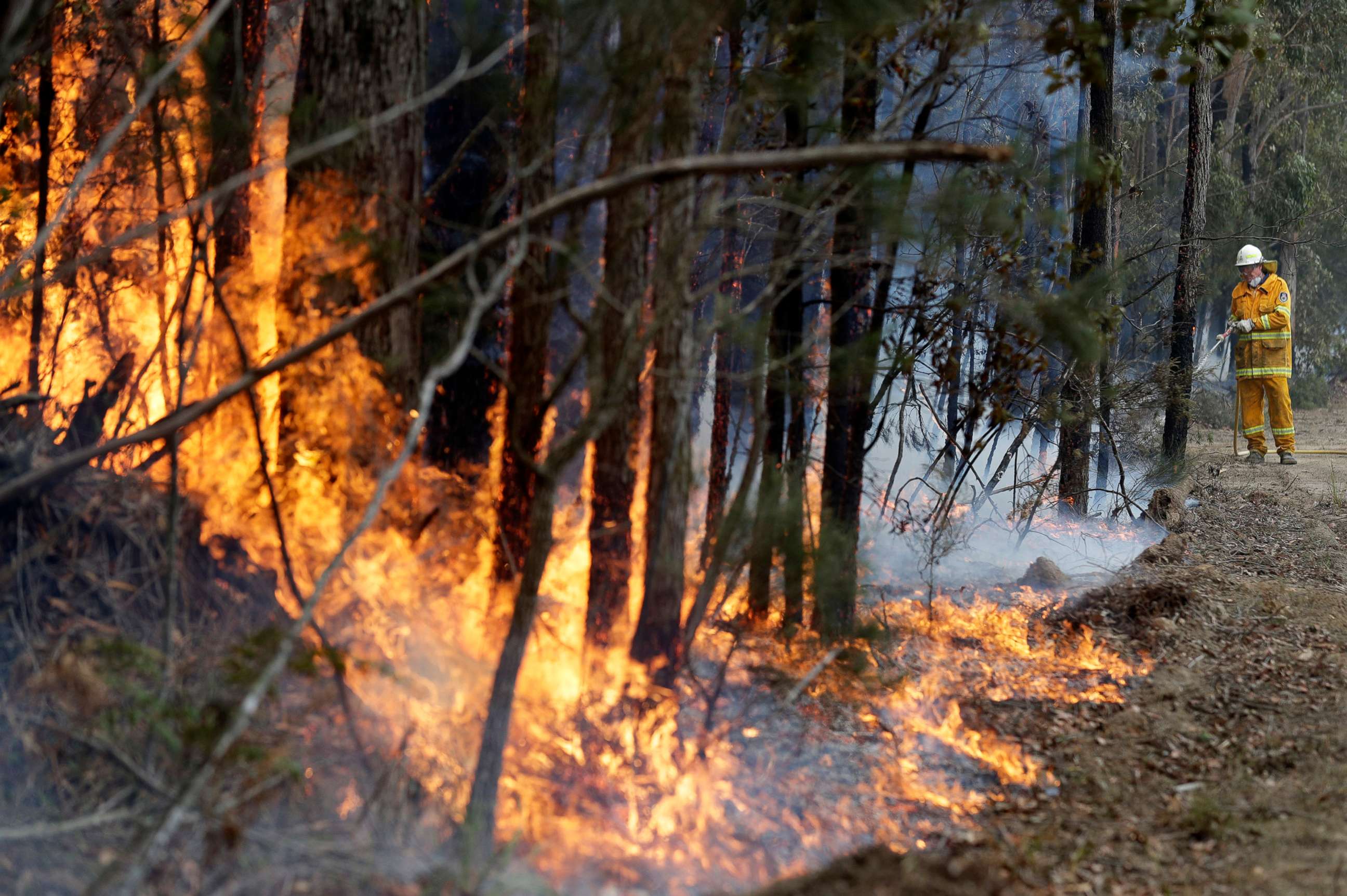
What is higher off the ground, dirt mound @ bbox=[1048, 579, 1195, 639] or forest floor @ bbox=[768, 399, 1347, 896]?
dirt mound @ bbox=[1048, 579, 1195, 639]

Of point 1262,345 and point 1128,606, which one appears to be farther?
point 1262,345

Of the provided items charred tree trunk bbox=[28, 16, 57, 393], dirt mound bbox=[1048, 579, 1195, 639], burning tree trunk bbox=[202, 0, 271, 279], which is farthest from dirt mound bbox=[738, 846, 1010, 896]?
charred tree trunk bbox=[28, 16, 57, 393]

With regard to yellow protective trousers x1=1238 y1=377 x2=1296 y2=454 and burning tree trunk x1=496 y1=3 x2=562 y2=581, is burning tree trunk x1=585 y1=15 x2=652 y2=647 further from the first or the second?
yellow protective trousers x1=1238 y1=377 x2=1296 y2=454

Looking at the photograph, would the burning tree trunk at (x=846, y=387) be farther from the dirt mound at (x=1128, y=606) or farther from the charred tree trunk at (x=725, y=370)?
the dirt mound at (x=1128, y=606)

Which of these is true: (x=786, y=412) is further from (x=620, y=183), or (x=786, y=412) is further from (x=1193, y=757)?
(x=620, y=183)

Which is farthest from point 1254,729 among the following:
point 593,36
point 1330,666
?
point 593,36

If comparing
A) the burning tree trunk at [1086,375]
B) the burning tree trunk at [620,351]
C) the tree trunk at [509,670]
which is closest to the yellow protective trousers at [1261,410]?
the burning tree trunk at [1086,375]

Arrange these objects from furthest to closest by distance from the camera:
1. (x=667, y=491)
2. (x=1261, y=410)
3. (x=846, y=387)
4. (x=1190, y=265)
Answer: (x=1261, y=410)
(x=1190, y=265)
(x=846, y=387)
(x=667, y=491)

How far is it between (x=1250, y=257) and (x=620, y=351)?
10.1m

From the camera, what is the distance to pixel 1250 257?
12086 millimetres

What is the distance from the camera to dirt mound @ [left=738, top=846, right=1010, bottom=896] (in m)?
3.20

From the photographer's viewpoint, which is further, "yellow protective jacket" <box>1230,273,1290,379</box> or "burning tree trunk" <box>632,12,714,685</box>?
"yellow protective jacket" <box>1230,273,1290,379</box>

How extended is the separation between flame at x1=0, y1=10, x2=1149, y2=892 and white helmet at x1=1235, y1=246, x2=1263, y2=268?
753cm

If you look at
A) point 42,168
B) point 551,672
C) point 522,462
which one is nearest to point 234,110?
point 42,168
